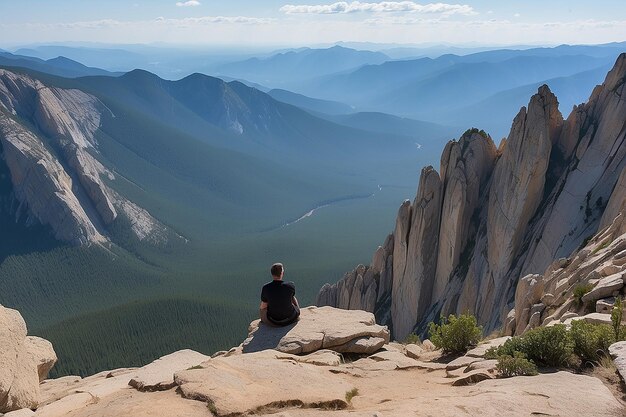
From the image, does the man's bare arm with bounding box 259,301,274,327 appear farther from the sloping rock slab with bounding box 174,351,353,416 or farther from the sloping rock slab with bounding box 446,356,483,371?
the sloping rock slab with bounding box 446,356,483,371

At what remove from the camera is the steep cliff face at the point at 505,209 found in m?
40.3

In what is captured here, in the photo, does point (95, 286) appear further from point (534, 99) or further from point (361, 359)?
point (361, 359)

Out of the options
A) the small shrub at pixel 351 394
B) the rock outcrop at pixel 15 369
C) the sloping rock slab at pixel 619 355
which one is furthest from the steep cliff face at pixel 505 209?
the rock outcrop at pixel 15 369

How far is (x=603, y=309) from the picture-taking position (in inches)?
742

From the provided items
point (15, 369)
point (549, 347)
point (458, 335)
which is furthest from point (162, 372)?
point (549, 347)

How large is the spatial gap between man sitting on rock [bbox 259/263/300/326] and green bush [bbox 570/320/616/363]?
1047 cm

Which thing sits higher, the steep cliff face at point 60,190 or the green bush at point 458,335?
the green bush at point 458,335

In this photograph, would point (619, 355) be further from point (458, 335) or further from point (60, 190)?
point (60, 190)

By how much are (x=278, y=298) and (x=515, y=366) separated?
33.3 ft

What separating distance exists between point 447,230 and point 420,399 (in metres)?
39.9

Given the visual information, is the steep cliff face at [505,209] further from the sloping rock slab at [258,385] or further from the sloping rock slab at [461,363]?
the sloping rock slab at [258,385]

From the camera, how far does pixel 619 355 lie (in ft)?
43.1

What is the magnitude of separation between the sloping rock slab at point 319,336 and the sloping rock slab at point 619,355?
8.65 meters

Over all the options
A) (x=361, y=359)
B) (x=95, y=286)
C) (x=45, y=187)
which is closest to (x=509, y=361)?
(x=361, y=359)
